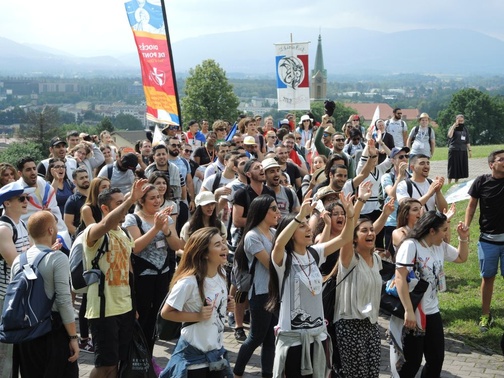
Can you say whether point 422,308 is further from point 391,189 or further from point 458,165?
point 458,165

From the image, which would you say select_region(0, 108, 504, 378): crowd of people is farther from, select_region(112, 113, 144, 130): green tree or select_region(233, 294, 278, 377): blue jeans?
select_region(112, 113, 144, 130): green tree

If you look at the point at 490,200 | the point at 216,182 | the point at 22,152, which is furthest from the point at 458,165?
the point at 22,152

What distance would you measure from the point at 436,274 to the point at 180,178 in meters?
5.00

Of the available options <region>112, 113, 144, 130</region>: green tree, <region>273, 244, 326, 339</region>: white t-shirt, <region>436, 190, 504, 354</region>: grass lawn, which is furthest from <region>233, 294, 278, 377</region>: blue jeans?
<region>112, 113, 144, 130</region>: green tree

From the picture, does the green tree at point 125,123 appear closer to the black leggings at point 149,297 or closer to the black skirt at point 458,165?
the black skirt at point 458,165

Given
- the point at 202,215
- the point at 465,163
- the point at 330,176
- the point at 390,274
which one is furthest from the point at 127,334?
the point at 465,163

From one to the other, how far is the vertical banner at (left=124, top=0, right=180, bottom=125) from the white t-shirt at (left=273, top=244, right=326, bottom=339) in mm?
8033

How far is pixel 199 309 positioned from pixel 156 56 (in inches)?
351

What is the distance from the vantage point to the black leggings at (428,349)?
233 inches

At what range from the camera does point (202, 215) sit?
7074 millimetres

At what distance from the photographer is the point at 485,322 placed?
26.1 feet

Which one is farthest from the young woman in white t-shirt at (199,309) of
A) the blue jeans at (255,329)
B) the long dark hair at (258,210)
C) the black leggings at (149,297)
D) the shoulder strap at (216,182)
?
the shoulder strap at (216,182)

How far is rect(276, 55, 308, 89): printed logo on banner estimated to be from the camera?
57.4ft

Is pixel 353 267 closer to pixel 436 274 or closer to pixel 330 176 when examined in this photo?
pixel 436 274
